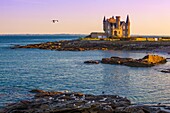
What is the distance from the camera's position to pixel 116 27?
147m

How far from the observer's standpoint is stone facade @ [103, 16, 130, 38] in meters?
146

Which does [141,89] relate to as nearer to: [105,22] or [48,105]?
[48,105]

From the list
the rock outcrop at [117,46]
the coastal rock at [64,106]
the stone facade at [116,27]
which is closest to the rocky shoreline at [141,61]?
the coastal rock at [64,106]

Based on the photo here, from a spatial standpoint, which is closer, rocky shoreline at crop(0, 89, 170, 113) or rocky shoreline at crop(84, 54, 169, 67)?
rocky shoreline at crop(0, 89, 170, 113)

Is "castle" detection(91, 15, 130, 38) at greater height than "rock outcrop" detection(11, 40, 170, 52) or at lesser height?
greater

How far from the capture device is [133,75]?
44.8m

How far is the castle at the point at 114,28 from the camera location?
146000 millimetres

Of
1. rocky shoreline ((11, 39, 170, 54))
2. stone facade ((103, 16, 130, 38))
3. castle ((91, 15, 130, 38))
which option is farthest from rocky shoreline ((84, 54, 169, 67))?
stone facade ((103, 16, 130, 38))

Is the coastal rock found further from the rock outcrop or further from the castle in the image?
the castle

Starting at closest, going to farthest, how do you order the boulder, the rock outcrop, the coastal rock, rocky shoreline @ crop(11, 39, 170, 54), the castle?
1. the coastal rock
2. the boulder
3. rocky shoreline @ crop(11, 39, 170, 54)
4. the rock outcrop
5. the castle

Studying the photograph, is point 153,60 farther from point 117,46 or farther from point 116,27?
point 116,27

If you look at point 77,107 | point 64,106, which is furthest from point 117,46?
point 77,107

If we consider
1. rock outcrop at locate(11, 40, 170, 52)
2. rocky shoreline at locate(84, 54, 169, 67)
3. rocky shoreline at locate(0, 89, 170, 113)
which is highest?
rocky shoreline at locate(0, 89, 170, 113)

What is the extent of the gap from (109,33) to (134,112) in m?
129
